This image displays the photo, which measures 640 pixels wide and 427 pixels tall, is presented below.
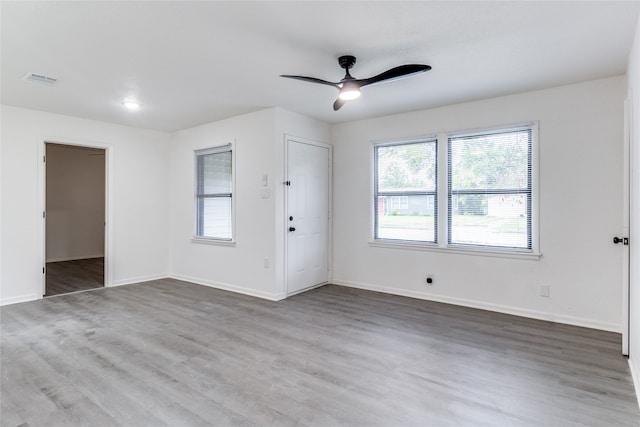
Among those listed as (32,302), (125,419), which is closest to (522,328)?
(125,419)

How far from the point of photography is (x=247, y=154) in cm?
482

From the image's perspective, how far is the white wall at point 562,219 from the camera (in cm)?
339

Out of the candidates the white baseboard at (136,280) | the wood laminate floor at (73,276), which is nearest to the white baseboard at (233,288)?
the white baseboard at (136,280)

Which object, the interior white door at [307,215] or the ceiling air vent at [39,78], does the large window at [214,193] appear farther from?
the ceiling air vent at [39,78]

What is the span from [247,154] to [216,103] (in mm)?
808

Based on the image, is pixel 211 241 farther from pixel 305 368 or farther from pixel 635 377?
pixel 635 377

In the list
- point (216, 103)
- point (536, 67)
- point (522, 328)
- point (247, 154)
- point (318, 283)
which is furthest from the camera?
point (318, 283)

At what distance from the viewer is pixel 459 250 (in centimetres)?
427

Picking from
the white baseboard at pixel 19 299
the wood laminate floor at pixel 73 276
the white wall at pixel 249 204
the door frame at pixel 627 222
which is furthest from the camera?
the wood laminate floor at pixel 73 276

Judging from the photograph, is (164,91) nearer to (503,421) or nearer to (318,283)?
(318,283)

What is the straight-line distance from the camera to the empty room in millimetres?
2260

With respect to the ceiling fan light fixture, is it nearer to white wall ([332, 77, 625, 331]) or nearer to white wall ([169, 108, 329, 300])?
white wall ([169, 108, 329, 300])

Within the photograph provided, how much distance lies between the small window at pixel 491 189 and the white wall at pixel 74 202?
7521 mm

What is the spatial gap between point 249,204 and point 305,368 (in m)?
2.69
